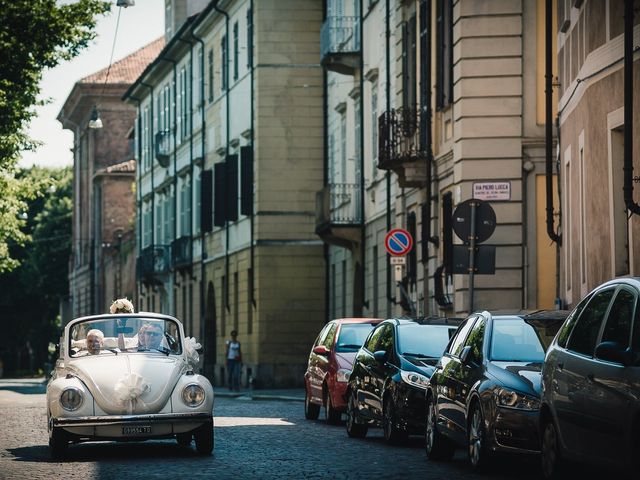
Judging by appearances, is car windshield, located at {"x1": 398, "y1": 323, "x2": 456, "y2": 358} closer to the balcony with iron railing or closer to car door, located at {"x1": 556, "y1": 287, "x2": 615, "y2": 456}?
car door, located at {"x1": 556, "y1": 287, "x2": 615, "y2": 456}

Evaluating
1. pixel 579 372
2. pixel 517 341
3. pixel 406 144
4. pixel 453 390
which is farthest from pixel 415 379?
pixel 406 144

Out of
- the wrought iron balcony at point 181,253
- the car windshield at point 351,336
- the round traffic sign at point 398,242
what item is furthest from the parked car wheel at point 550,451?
the wrought iron balcony at point 181,253

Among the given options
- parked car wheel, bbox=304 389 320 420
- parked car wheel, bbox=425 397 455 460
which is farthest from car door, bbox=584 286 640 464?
parked car wheel, bbox=304 389 320 420

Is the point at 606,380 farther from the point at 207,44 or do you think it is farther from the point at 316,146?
the point at 207,44

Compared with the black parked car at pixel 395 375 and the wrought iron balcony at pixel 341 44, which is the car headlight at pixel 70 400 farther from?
the wrought iron balcony at pixel 341 44

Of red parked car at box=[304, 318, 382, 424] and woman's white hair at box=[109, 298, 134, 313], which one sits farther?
red parked car at box=[304, 318, 382, 424]

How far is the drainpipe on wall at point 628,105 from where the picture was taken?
2011cm

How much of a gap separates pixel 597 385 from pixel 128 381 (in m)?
7.29

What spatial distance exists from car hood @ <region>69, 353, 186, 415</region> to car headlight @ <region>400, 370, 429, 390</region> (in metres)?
2.66

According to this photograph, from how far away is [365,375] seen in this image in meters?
22.1

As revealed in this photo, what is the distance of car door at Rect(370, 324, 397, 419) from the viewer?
2070 centimetres

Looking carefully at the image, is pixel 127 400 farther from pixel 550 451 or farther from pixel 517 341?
pixel 550 451

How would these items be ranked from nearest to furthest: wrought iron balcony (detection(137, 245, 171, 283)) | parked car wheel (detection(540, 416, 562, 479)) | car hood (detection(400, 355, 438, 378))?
parked car wheel (detection(540, 416, 562, 479)), car hood (detection(400, 355, 438, 378)), wrought iron balcony (detection(137, 245, 171, 283))

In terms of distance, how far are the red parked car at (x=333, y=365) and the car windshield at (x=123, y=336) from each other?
6.26m
